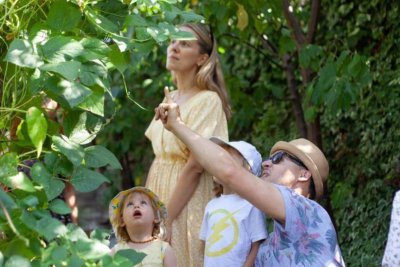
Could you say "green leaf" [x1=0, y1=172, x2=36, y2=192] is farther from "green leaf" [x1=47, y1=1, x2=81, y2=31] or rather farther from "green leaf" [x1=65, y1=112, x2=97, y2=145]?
"green leaf" [x1=47, y1=1, x2=81, y2=31]

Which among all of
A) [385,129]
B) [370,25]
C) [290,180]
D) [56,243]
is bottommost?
[385,129]

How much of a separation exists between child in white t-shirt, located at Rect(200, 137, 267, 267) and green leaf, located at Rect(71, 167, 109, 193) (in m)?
1.41

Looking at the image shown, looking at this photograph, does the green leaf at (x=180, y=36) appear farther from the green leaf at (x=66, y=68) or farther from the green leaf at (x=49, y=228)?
the green leaf at (x=49, y=228)

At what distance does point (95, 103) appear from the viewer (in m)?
3.01

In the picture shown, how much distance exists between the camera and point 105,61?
10.3ft

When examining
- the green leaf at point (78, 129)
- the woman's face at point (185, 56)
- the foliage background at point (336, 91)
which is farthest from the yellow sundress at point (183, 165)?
the green leaf at point (78, 129)

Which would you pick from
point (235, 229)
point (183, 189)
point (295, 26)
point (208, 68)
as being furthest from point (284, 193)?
point (295, 26)

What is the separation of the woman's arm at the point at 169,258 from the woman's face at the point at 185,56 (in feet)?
2.92

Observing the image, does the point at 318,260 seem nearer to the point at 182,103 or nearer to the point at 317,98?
the point at 182,103

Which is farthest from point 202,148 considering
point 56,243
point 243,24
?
point 243,24

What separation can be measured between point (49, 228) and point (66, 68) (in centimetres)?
45

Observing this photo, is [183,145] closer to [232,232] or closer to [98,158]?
[232,232]

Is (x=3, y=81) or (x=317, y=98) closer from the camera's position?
(x=3, y=81)

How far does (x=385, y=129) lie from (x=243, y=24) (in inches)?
53.0
